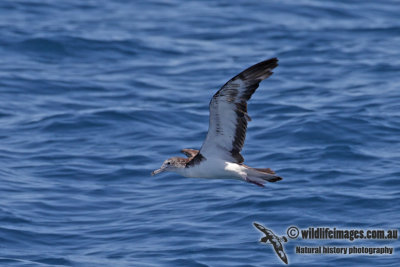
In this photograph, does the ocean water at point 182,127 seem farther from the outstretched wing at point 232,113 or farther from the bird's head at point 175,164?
the outstretched wing at point 232,113

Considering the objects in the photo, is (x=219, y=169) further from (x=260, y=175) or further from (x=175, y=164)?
(x=175, y=164)

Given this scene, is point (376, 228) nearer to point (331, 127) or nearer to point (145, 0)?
point (331, 127)

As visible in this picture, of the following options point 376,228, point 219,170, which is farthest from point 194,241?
point 376,228

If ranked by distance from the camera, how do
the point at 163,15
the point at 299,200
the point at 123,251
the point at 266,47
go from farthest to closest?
the point at 163,15 < the point at 266,47 < the point at 299,200 < the point at 123,251

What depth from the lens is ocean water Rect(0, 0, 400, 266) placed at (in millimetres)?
13984

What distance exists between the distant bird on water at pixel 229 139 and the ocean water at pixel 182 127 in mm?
1864

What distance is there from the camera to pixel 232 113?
11.4 m

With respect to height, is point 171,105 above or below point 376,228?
above

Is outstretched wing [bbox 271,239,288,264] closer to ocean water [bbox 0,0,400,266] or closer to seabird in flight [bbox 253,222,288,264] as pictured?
seabird in flight [bbox 253,222,288,264]

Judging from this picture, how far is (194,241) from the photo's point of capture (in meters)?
13.6

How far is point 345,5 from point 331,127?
10976 millimetres

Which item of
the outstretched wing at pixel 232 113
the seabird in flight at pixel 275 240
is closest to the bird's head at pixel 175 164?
the outstretched wing at pixel 232 113


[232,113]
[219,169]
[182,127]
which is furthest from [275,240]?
[182,127]

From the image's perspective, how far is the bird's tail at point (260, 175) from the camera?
11609mm
